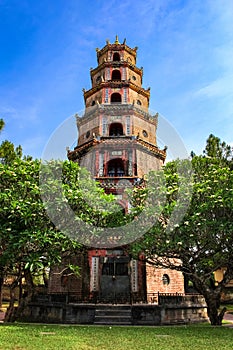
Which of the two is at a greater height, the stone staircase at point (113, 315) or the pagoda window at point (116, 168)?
the pagoda window at point (116, 168)

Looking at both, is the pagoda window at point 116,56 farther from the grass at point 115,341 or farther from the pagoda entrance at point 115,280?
the grass at point 115,341

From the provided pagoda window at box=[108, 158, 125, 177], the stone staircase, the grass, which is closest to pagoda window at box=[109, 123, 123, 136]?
pagoda window at box=[108, 158, 125, 177]

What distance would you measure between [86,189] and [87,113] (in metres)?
13.9

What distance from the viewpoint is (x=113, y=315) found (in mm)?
16688

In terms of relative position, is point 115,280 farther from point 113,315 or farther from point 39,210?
point 39,210

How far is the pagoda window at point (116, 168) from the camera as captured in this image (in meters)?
24.4

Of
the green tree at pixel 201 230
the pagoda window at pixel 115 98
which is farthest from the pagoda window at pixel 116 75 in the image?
the green tree at pixel 201 230

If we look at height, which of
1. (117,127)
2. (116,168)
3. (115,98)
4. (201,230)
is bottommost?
(201,230)

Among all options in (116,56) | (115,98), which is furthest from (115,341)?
(116,56)

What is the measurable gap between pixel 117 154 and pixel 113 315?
12108mm

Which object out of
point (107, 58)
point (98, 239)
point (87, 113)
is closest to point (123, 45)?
point (107, 58)

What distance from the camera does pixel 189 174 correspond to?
15773 mm

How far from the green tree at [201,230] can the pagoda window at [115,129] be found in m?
11.9

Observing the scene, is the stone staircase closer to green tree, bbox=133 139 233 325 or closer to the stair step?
the stair step
